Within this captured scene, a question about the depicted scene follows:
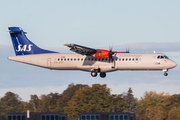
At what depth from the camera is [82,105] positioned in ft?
284

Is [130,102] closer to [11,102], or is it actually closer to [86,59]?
[11,102]

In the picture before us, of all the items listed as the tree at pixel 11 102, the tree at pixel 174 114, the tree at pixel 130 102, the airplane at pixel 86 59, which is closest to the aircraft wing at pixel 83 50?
the airplane at pixel 86 59

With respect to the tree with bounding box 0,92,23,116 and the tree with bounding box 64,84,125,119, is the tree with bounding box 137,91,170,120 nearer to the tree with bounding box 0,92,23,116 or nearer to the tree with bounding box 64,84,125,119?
the tree with bounding box 64,84,125,119

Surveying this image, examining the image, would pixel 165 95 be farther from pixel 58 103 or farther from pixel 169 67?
pixel 169 67

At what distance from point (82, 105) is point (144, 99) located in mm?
34130

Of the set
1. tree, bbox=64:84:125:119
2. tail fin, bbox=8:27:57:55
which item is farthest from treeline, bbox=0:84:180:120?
tail fin, bbox=8:27:57:55

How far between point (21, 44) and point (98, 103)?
1464 inches

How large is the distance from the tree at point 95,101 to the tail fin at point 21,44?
3340 centimetres

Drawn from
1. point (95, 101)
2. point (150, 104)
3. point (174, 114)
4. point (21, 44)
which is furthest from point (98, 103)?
point (21, 44)

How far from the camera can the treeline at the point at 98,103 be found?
84.9 m

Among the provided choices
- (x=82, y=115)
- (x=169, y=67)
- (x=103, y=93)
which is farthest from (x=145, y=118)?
(x=169, y=67)

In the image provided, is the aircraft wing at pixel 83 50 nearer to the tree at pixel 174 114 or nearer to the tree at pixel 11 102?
the tree at pixel 174 114

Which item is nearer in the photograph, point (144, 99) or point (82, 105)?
point (82, 105)

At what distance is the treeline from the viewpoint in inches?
3344
